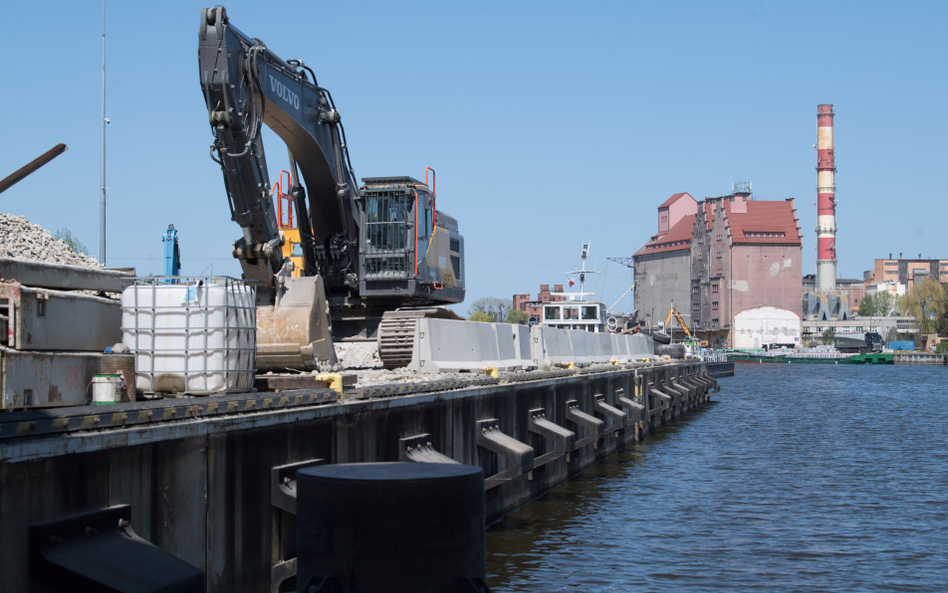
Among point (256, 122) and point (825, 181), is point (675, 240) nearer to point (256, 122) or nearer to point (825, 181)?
point (825, 181)

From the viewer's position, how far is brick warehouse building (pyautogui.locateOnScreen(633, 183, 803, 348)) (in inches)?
5876

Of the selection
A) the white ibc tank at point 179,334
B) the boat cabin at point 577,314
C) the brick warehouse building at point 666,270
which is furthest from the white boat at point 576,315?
the brick warehouse building at point 666,270

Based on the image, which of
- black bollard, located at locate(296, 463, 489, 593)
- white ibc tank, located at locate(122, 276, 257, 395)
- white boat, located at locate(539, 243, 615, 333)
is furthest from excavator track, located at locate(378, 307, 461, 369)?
white boat, located at locate(539, 243, 615, 333)

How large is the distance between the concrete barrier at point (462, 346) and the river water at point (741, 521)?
2.89 meters

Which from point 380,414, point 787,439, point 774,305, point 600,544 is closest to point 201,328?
point 380,414

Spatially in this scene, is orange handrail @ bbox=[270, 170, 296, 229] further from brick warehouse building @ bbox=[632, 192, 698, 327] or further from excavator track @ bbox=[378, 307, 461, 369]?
brick warehouse building @ bbox=[632, 192, 698, 327]

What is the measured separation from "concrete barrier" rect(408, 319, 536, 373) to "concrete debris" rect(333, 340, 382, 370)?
6.86 ft

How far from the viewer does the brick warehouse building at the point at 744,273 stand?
149250 mm

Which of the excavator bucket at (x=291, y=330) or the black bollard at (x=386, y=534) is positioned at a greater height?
the excavator bucket at (x=291, y=330)

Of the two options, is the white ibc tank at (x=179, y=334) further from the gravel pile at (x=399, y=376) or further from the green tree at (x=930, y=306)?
A: the green tree at (x=930, y=306)

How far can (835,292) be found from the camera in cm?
17112

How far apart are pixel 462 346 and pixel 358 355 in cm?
278

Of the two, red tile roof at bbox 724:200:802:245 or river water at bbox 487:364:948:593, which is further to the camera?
red tile roof at bbox 724:200:802:245

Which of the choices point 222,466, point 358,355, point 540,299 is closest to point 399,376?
point 358,355
